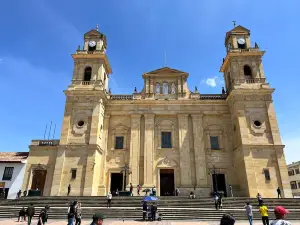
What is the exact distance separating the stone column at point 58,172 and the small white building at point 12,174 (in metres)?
5.01

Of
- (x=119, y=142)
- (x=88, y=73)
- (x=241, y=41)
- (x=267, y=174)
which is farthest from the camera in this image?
(x=241, y=41)

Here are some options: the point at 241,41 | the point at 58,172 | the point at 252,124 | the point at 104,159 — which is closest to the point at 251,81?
the point at 252,124

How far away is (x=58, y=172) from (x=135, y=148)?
343 inches

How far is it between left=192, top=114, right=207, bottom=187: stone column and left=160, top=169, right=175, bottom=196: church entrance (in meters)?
2.95

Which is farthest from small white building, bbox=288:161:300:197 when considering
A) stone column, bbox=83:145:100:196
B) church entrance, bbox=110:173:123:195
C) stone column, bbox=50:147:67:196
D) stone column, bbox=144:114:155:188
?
stone column, bbox=50:147:67:196

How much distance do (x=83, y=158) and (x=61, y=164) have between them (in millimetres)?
2369

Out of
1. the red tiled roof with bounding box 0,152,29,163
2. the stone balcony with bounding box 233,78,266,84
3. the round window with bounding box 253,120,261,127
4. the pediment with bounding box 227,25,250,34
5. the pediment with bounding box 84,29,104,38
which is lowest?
the red tiled roof with bounding box 0,152,29,163

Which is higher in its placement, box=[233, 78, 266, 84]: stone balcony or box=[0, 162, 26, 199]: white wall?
box=[233, 78, 266, 84]: stone balcony

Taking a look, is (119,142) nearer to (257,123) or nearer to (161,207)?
(161,207)

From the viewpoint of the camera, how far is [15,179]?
1038 inches

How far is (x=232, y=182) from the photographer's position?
26.1 meters

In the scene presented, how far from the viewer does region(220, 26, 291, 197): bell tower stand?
23.6 meters

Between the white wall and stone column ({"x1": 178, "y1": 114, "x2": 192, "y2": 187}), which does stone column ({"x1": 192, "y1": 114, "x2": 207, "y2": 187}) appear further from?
the white wall

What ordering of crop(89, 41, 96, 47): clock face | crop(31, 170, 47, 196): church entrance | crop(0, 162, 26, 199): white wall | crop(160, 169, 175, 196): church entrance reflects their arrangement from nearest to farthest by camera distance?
1. crop(31, 170, 47, 196): church entrance
2. crop(0, 162, 26, 199): white wall
3. crop(160, 169, 175, 196): church entrance
4. crop(89, 41, 96, 47): clock face
